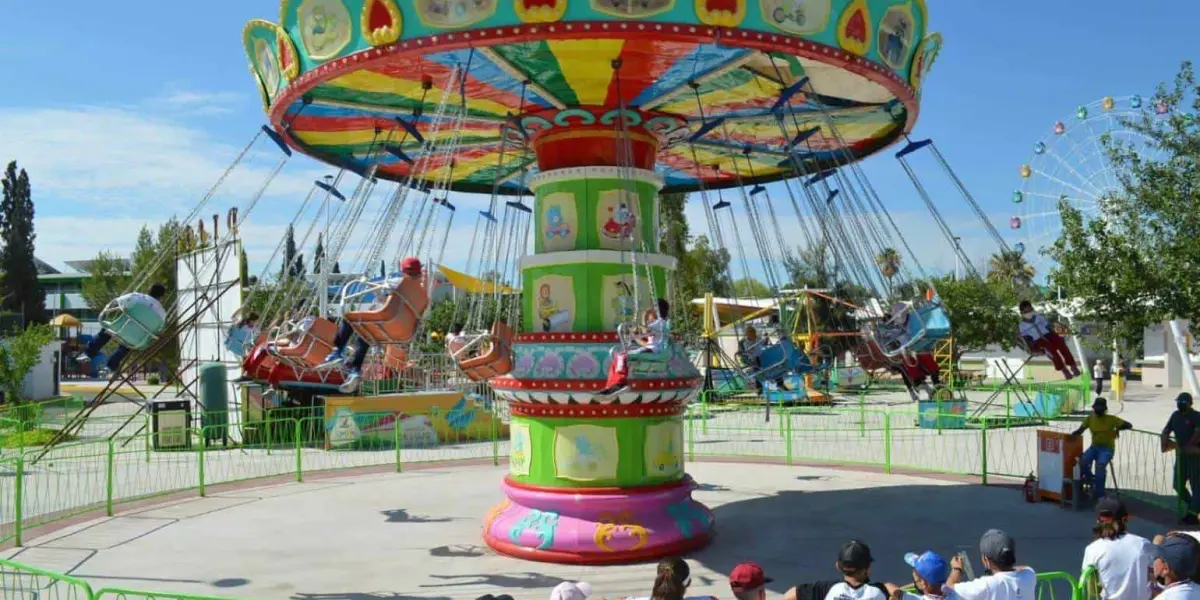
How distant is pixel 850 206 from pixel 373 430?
10875 mm

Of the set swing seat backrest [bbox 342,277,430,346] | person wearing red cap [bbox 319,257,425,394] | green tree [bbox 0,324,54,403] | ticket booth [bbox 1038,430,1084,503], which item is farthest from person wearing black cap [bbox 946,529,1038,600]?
green tree [bbox 0,324,54,403]

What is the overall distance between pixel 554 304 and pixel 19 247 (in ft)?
154

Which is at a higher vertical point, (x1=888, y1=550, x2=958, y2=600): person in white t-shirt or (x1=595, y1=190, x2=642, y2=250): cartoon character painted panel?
(x1=595, y1=190, x2=642, y2=250): cartoon character painted panel

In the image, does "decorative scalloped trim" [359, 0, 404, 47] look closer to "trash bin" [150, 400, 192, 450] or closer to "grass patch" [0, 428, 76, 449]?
"trash bin" [150, 400, 192, 450]

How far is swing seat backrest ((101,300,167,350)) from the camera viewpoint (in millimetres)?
8375

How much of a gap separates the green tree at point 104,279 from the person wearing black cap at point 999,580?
49.9m

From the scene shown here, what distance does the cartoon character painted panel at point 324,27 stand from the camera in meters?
7.40

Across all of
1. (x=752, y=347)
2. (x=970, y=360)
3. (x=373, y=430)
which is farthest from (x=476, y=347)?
(x=970, y=360)

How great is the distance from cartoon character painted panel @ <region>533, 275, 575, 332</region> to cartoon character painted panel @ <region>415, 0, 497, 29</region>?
3122mm

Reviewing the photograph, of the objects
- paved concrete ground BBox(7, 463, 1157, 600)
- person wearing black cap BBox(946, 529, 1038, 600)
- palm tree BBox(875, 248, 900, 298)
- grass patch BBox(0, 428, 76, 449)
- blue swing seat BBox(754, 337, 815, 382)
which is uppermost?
palm tree BBox(875, 248, 900, 298)

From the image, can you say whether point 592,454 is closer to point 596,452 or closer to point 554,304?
point 596,452

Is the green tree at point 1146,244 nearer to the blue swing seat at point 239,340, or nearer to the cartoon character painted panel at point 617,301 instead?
the cartoon character painted panel at point 617,301

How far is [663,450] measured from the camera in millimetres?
Answer: 9250

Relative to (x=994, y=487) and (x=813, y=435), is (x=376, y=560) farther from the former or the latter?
(x=813, y=435)
